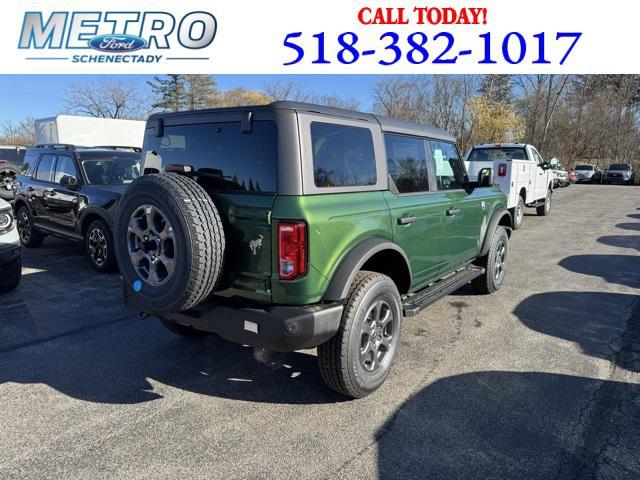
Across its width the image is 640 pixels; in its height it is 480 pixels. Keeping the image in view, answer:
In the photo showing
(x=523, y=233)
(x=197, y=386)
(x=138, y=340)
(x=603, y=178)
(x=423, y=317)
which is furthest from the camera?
(x=603, y=178)

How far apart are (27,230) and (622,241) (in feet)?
39.0

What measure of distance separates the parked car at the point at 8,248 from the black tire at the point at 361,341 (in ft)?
14.1

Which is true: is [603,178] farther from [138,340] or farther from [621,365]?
[138,340]

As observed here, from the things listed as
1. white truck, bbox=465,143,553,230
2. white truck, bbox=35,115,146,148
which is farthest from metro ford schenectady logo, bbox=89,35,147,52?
white truck, bbox=465,143,553,230

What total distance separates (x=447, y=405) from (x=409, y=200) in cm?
159

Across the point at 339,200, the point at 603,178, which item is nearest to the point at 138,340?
the point at 339,200

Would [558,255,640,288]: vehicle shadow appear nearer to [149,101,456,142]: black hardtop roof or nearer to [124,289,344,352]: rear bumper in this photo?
[149,101,456,142]: black hardtop roof

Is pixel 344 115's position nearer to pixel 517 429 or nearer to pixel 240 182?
pixel 240 182

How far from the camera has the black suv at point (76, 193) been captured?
632 centimetres

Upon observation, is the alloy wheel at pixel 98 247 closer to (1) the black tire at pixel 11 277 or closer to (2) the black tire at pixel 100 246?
(2) the black tire at pixel 100 246

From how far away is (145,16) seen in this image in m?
15.9

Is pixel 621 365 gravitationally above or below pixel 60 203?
below

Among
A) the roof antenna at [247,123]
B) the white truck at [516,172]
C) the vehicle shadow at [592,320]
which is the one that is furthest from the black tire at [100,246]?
the white truck at [516,172]

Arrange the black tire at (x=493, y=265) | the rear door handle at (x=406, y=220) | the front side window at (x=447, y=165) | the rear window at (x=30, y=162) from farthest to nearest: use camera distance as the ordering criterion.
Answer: the rear window at (x=30, y=162) → the black tire at (x=493, y=265) → the front side window at (x=447, y=165) → the rear door handle at (x=406, y=220)
